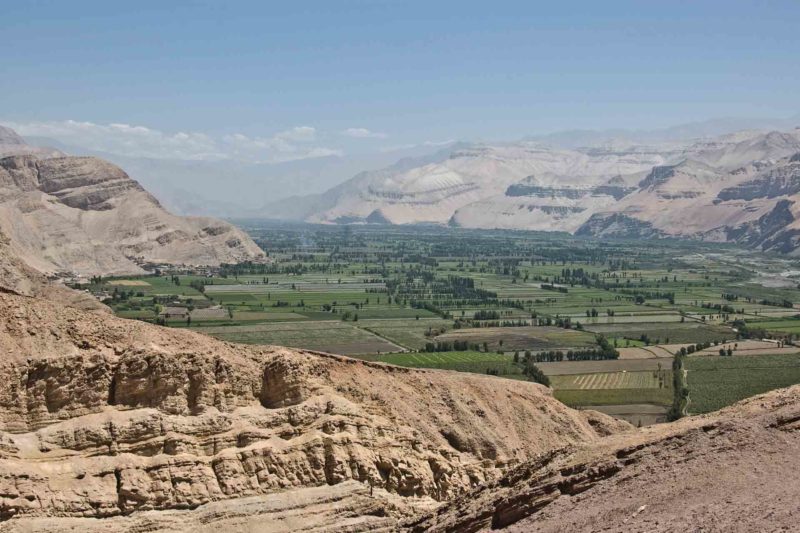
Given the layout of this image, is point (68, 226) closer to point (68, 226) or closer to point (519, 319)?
point (68, 226)

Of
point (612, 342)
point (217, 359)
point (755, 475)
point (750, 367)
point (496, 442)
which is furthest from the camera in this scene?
point (612, 342)

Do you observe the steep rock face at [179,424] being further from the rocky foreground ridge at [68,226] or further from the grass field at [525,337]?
the rocky foreground ridge at [68,226]

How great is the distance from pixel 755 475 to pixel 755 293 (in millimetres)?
147237

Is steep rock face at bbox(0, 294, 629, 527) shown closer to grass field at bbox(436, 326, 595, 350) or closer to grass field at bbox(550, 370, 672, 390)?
grass field at bbox(550, 370, 672, 390)

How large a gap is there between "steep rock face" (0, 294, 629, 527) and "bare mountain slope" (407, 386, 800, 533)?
472 cm

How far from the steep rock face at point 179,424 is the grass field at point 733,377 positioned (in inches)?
1661

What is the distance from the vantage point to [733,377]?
91.7 metres

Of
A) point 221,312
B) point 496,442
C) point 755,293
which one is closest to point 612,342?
point 221,312

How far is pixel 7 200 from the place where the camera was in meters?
182

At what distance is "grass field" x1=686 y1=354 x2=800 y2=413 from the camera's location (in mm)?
81500

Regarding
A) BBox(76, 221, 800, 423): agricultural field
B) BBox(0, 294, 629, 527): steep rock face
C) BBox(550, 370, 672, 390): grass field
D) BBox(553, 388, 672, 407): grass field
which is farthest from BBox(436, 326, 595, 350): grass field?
BBox(0, 294, 629, 527): steep rock face

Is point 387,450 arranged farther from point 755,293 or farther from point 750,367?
point 755,293

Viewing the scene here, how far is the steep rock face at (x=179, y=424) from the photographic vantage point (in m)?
32.0

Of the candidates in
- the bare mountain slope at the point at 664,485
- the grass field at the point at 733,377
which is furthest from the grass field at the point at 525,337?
the bare mountain slope at the point at 664,485
